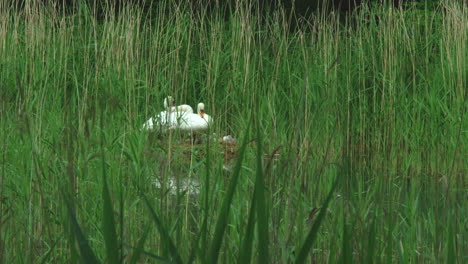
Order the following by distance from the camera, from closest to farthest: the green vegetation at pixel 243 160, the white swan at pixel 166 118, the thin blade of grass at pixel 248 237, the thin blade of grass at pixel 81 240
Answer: the thin blade of grass at pixel 81 240 → the thin blade of grass at pixel 248 237 → the green vegetation at pixel 243 160 → the white swan at pixel 166 118

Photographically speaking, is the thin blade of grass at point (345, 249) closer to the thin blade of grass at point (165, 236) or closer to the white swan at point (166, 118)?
the thin blade of grass at point (165, 236)

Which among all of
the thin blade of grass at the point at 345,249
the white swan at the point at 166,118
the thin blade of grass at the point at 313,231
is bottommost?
the thin blade of grass at the point at 345,249

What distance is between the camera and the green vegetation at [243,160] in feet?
5.41

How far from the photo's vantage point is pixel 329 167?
3756 mm

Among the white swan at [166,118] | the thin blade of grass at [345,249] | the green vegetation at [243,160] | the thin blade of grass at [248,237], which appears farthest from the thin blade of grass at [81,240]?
the white swan at [166,118]

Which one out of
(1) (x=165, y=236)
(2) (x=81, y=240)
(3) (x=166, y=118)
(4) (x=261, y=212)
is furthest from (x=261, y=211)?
(3) (x=166, y=118)

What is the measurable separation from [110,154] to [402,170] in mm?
1769

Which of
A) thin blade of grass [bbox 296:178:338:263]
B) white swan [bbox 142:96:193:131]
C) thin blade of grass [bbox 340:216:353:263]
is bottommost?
thin blade of grass [bbox 340:216:353:263]

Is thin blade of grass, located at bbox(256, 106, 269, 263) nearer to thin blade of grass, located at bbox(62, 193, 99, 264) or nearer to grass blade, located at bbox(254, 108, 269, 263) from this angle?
grass blade, located at bbox(254, 108, 269, 263)

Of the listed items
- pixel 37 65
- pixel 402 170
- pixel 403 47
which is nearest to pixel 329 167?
pixel 402 170

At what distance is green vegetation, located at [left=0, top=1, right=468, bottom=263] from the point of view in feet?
5.41

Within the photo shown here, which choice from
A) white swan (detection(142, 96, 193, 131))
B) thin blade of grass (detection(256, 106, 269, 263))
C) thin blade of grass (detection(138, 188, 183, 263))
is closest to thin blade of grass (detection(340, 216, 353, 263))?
thin blade of grass (detection(256, 106, 269, 263))

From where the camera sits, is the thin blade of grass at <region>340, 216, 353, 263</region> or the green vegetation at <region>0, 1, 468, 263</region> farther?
the green vegetation at <region>0, 1, 468, 263</region>

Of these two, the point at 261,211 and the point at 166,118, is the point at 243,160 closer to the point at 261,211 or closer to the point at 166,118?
the point at 166,118
